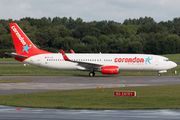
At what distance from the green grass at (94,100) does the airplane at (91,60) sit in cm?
2006

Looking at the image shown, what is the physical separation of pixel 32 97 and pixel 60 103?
392cm

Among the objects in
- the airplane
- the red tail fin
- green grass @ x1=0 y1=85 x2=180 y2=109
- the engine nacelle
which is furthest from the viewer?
the red tail fin

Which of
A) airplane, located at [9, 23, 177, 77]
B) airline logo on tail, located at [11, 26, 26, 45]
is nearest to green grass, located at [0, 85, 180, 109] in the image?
A: airplane, located at [9, 23, 177, 77]

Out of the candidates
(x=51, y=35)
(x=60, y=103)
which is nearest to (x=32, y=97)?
(x=60, y=103)

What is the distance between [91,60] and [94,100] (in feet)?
83.0

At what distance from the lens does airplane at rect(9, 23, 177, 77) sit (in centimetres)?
4753

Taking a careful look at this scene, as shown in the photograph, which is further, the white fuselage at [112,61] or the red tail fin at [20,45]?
the red tail fin at [20,45]

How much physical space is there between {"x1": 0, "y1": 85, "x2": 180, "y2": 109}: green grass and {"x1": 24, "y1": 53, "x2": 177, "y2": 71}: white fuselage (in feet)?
65.9

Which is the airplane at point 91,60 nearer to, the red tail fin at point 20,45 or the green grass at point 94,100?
the red tail fin at point 20,45

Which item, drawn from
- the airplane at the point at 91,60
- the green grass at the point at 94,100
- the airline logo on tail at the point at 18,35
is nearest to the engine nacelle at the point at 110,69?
the airplane at the point at 91,60

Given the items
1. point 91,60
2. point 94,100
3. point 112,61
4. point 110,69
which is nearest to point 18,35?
point 91,60

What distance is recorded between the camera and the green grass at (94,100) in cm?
2072

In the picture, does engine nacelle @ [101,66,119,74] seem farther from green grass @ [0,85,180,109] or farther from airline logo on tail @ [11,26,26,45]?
green grass @ [0,85,180,109]

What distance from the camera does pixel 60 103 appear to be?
872 inches
